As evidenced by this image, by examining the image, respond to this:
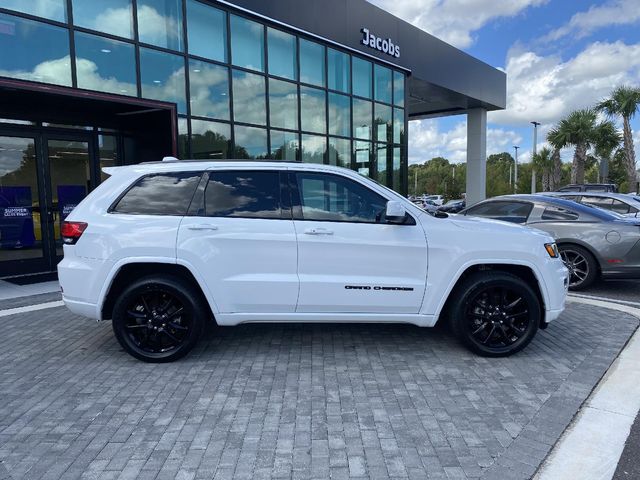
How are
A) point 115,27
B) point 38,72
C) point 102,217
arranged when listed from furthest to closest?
point 115,27
point 38,72
point 102,217

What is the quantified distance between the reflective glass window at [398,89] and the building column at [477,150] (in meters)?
9.71

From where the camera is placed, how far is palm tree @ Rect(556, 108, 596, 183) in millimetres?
34906

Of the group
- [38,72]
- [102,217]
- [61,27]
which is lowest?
[102,217]

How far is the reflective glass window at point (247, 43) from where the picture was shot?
11.5 metres

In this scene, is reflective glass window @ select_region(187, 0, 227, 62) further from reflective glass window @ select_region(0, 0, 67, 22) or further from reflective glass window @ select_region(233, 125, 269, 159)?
reflective glass window @ select_region(0, 0, 67, 22)

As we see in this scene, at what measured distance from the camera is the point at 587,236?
23.9 feet

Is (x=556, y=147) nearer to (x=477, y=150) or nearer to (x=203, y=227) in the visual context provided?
(x=477, y=150)

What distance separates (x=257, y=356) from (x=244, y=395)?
877 mm

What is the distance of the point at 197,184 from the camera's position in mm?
4473

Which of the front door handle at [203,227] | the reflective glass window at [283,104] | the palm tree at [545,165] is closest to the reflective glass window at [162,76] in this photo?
the reflective glass window at [283,104]

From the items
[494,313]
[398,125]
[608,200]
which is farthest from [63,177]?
[608,200]

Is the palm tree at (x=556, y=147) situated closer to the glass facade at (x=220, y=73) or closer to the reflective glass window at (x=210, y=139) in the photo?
the glass facade at (x=220, y=73)

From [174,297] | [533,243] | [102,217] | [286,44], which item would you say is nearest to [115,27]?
[286,44]

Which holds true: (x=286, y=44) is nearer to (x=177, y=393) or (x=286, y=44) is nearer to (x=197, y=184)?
(x=197, y=184)
